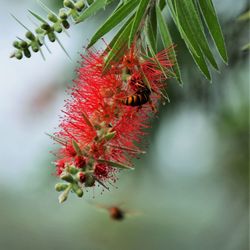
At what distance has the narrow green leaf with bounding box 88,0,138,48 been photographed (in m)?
1.27

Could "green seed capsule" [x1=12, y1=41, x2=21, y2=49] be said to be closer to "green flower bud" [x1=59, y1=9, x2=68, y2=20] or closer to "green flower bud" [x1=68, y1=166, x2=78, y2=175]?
"green flower bud" [x1=59, y1=9, x2=68, y2=20]

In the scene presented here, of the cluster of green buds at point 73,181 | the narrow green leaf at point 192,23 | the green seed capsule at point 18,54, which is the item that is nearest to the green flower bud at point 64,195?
the cluster of green buds at point 73,181

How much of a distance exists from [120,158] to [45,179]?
1.39 metres

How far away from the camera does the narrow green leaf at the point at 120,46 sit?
4.18 feet

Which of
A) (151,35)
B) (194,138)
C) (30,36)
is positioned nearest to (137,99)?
(151,35)

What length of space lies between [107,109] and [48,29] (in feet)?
0.65

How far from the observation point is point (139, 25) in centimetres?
129

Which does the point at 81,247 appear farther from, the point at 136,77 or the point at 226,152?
the point at 136,77

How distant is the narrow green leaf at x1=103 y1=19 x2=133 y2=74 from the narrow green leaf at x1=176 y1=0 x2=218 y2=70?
0.10m

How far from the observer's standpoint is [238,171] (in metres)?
2.84

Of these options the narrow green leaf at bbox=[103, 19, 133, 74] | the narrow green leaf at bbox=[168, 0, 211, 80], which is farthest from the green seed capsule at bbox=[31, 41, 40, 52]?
the narrow green leaf at bbox=[168, 0, 211, 80]

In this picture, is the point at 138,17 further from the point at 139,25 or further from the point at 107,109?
the point at 107,109

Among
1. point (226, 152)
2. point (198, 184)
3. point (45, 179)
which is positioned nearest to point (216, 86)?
point (226, 152)

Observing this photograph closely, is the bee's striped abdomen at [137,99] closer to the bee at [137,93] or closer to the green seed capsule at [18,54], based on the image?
the bee at [137,93]
